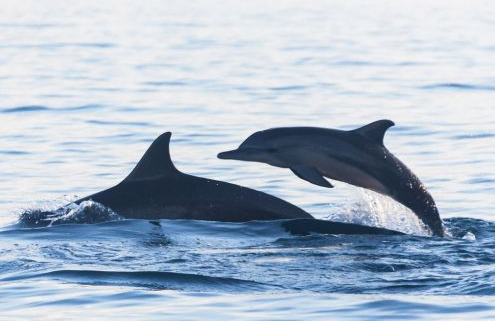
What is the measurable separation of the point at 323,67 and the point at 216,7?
2976 cm

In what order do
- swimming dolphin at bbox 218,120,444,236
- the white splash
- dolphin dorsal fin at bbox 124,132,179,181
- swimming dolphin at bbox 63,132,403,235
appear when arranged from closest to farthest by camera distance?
swimming dolphin at bbox 218,120,444,236 < the white splash < dolphin dorsal fin at bbox 124,132,179,181 < swimming dolphin at bbox 63,132,403,235

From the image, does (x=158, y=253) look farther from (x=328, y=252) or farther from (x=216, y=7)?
(x=216, y=7)

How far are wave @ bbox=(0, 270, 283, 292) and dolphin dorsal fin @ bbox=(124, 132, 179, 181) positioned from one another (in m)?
2.37

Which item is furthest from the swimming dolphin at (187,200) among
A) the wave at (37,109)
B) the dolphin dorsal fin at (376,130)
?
the wave at (37,109)

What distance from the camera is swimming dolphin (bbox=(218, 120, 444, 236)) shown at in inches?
551

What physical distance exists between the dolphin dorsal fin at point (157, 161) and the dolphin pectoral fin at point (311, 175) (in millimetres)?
1369

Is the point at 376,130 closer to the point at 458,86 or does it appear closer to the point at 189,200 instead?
the point at 189,200

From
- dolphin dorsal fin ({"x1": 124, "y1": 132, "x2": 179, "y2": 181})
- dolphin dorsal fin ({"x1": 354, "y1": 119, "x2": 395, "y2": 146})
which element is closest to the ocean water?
dolphin dorsal fin ({"x1": 124, "y1": 132, "x2": 179, "y2": 181})

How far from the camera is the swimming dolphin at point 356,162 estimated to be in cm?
1400

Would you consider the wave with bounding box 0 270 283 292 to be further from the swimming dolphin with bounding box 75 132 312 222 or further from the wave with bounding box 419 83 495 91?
the wave with bounding box 419 83 495 91

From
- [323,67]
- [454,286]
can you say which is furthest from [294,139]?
[323,67]

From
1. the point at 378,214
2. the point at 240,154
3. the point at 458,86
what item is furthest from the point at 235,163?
the point at 458,86

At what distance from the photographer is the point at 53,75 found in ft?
107

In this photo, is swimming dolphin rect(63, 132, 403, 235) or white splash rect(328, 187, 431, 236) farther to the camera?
swimming dolphin rect(63, 132, 403, 235)
